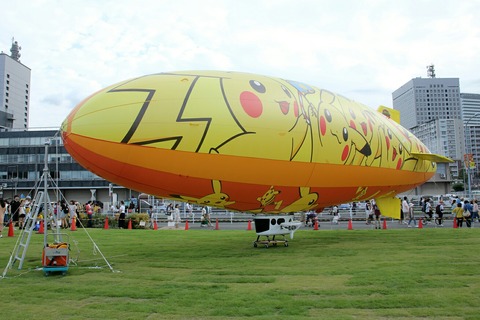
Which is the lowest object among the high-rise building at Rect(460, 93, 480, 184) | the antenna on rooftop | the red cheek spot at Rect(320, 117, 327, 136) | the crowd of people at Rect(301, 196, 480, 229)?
the crowd of people at Rect(301, 196, 480, 229)

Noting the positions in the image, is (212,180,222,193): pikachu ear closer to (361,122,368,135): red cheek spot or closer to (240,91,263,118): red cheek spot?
(240,91,263,118): red cheek spot

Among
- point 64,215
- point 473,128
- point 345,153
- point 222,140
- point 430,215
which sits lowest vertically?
point 430,215

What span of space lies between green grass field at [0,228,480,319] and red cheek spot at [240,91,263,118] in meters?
4.12

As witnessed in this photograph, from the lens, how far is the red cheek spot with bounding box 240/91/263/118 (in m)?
11.2

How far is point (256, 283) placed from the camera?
9148mm

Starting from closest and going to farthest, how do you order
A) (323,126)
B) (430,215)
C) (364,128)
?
1. (323,126)
2. (364,128)
3. (430,215)

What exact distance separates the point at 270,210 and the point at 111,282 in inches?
225

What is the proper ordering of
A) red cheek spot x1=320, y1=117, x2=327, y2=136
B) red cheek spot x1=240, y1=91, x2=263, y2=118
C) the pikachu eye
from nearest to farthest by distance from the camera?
red cheek spot x1=240, y1=91, x2=263, y2=118 < the pikachu eye < red cheek spot x1=320, y1=117, x2=327, y2=136

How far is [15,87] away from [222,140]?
595 feet

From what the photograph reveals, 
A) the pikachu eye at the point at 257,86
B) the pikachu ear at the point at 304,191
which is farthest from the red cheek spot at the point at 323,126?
the pikachu eye at the point at 257,86

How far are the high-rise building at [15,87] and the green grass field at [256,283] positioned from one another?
161 meters

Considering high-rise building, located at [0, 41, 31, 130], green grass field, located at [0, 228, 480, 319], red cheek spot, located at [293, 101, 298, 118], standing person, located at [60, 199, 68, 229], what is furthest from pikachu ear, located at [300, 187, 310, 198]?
high-rise building, located at [0, 41, 31, 130]

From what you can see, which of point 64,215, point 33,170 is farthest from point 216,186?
point 33,170

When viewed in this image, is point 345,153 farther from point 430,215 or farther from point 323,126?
point 430,215
